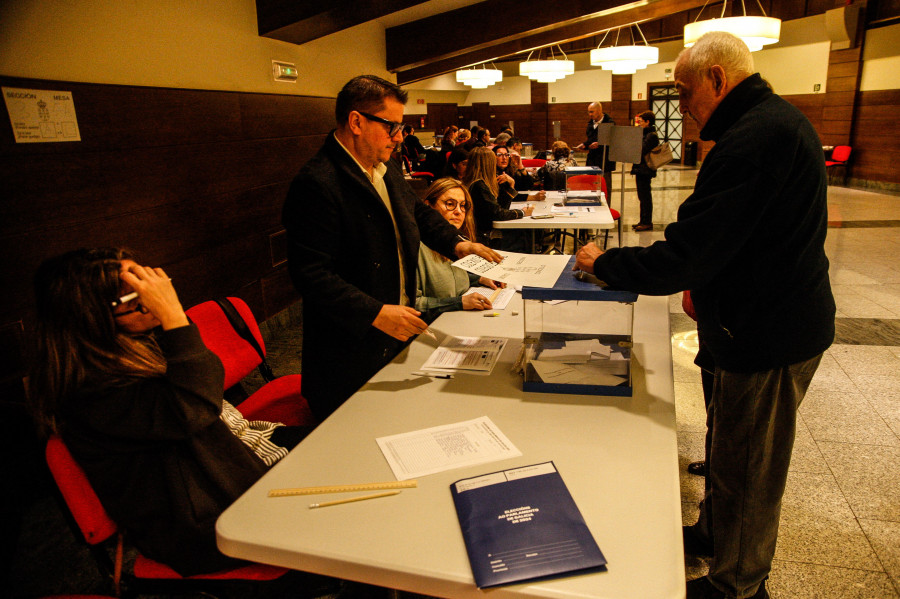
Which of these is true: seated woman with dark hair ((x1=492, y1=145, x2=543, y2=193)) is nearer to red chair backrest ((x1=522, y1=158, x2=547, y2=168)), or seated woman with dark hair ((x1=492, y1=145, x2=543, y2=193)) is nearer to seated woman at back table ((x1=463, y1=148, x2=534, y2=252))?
seated woman at back table ((x1=463, y1=148, x2=534, y2=252))

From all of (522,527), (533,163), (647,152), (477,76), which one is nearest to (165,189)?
(522,527)

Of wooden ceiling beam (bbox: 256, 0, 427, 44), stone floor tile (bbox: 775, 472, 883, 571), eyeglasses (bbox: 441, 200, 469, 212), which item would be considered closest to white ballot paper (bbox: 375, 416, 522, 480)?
stone floor tile (bbox: 775, 472, 883, 571)

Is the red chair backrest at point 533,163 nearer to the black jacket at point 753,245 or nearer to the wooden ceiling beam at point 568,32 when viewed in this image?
the wooden ceiling beam at point 568,32

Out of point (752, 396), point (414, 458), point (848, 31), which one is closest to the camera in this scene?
point (414, 458)

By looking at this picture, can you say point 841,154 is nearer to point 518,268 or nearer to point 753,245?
point 518,268

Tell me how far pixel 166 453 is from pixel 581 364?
3.67 ft

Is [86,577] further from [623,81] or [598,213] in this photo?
[623,81]

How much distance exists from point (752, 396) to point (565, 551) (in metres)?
0.86

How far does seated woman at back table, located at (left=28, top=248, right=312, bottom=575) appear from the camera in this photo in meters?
1.29

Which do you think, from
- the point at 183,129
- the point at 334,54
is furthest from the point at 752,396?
the point at 334,54

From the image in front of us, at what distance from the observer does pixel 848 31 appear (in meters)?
10.9

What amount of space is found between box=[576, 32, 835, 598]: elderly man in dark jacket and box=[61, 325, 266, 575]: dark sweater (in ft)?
3.52

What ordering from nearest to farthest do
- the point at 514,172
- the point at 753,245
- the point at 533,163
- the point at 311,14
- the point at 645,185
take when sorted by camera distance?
the point at 753,245 < the point at 311,14 < the point at 514,172 < the point at 645,185 < the point at 533,163

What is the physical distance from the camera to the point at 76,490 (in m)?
1.34
